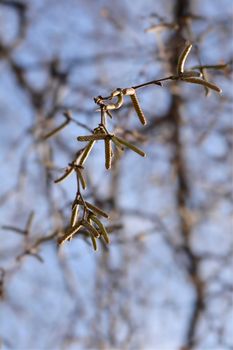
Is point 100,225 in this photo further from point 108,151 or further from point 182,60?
point 182,60

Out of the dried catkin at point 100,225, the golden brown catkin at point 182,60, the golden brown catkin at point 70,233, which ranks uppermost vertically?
the golden brown catkin at point 182,60

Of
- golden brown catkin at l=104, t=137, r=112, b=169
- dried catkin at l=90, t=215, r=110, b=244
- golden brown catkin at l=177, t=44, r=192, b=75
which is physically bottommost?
dried catkin at l=90, t=215, r=110, b=244

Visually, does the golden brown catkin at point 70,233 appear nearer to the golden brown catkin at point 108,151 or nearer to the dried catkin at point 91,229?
the dried catkin at point 91,229

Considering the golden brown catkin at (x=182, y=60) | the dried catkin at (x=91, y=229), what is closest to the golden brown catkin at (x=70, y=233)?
the dried catkin at (x=91, y=229)

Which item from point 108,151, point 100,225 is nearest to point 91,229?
point 100,225

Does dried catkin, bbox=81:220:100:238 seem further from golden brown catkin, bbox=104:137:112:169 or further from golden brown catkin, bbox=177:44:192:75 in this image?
golden brown catkin, bbox=177:44:192:75

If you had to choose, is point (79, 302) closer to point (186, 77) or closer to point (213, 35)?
point (213, 35)

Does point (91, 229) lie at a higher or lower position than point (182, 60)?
lower

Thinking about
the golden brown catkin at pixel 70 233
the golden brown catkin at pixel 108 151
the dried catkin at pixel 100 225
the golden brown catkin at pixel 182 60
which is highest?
the golden brown catkin at pixel 182 60

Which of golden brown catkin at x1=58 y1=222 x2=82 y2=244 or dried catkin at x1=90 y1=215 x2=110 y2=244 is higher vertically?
dried catkin at x1=90 y1=215 x2=110 y2=244

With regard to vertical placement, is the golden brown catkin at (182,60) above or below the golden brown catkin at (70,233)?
above

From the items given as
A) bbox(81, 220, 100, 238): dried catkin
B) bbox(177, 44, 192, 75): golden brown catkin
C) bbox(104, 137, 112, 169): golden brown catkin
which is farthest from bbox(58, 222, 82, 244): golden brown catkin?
bbox(177, 44, 192, 75): golden brown catkin

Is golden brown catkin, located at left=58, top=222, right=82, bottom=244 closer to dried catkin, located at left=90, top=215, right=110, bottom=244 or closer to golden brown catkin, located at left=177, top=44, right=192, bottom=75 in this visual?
dried catkin, located at left=90, top=215, right=110, bottom=244

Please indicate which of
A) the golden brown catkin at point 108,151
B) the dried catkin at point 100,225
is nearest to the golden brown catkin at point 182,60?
the golden brown catkin at point 108,151
